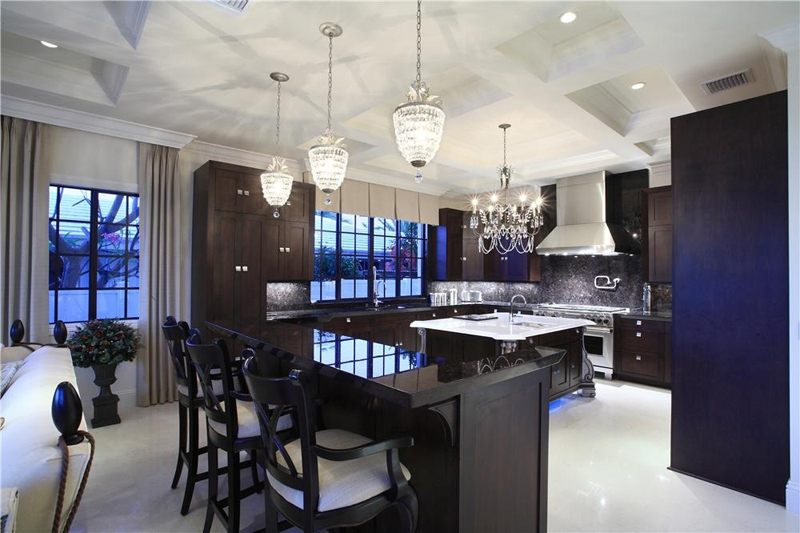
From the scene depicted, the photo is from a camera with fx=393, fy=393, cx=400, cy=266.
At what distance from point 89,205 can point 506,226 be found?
4453 mm

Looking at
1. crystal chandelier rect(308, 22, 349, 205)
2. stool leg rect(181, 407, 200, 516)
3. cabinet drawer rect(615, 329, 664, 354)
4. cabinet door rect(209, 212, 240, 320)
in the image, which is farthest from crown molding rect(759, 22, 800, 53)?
cabinet door rect(209, 212, 240, 320)

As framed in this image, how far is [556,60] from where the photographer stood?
3064 millimetres

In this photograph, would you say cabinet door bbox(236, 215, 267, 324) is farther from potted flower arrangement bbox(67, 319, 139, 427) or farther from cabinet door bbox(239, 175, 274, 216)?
potted flower arrangement bbox(67, 319, 139, 427)

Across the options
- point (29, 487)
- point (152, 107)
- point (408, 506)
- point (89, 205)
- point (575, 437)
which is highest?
point (152, 107)

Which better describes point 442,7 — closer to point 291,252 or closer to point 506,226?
point 506,226

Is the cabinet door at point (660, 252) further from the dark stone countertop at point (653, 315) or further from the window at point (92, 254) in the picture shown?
the window at point (92, 254)

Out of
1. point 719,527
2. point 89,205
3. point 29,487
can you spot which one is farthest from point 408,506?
point 89,205

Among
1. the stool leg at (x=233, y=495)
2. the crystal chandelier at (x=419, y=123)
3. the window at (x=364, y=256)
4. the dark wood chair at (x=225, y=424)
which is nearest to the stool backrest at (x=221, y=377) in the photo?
the dark wood chair at (x=225, y=424)

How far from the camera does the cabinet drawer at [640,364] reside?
16.5ft

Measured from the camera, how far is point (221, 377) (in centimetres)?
184

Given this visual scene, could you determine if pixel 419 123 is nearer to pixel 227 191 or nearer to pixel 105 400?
pixel 227 191

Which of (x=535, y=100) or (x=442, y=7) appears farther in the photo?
→ (x=535, y=100)

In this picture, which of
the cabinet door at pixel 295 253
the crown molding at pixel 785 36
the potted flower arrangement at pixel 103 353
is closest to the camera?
the crown molding at pixel 785 36

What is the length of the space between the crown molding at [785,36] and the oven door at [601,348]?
3665 millimetres
